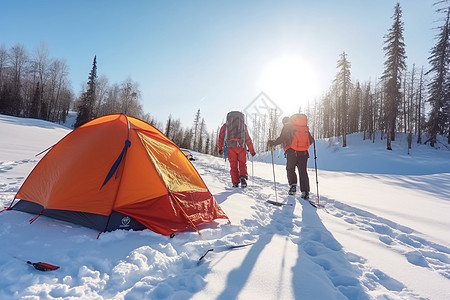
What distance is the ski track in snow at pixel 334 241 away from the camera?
6.46ft

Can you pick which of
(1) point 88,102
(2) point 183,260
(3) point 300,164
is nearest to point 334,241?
(2) point 183,260

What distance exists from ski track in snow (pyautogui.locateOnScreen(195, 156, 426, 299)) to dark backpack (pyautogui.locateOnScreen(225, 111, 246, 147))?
2.11m

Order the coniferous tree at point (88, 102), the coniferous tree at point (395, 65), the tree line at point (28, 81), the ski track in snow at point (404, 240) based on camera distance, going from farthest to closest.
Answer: the tree line at point (28, 81) < the coniferous tree at point (88, 102) < the coniferous tree at point (395, 65) < the ski track in snow at point (404, 240)

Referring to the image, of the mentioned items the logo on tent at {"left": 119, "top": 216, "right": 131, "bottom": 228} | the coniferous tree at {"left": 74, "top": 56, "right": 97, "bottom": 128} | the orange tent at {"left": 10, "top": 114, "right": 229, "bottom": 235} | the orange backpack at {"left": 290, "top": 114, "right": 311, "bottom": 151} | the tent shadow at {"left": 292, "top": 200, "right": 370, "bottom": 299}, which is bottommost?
the tent shadow at {"left": 292, "top": 200, "right": 370, "bottom": 299}

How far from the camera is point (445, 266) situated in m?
2.36

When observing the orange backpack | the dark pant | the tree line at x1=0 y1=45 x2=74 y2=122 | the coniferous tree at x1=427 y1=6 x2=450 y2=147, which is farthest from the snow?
the tree line at x1=0 y1=45 x2=74 y2=122

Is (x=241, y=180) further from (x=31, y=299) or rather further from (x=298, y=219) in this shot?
(x=31, y=299)

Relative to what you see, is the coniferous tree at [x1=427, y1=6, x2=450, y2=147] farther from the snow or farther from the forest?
the snow

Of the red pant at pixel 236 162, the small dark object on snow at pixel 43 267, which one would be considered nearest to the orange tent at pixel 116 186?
the small dark object on snow at pixel 43 267

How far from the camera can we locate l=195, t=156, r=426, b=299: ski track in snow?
197 cm

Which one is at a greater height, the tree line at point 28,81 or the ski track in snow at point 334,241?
the tree line at point 28,81

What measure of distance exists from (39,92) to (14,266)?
4478 centimetres

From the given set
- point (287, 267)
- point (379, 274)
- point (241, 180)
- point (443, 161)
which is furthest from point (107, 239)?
point (443, 161)

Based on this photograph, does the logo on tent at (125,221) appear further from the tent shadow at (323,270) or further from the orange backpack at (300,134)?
the orange backpack at (300,134)
